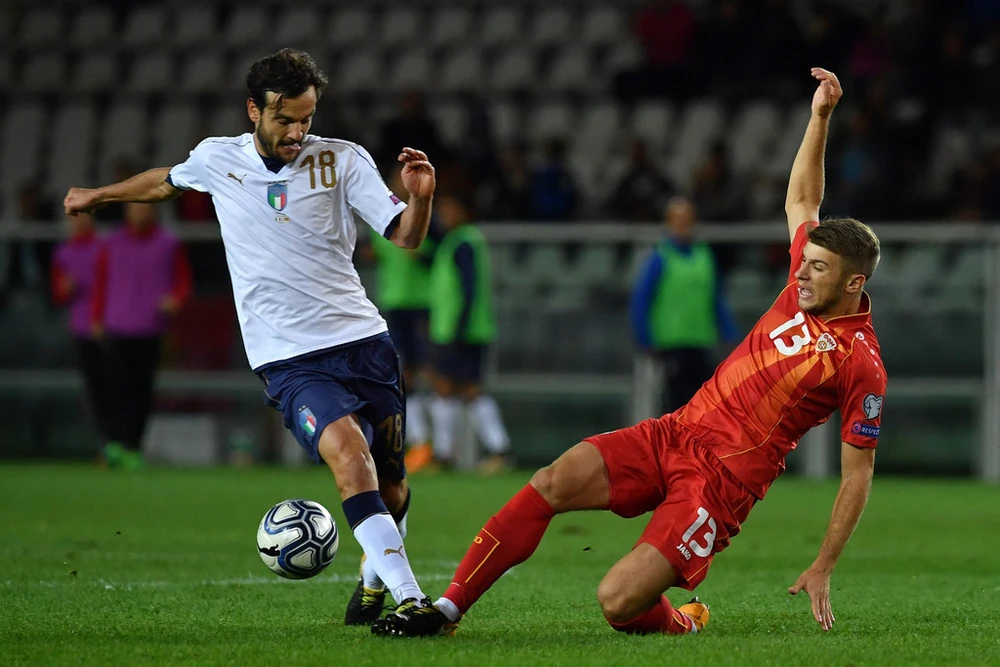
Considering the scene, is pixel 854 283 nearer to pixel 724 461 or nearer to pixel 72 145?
pixel 724 461

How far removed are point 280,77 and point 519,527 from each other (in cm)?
180

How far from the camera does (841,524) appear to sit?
5.36 m

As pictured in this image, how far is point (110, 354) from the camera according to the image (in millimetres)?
14500

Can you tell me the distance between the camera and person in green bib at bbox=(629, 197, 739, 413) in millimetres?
13766

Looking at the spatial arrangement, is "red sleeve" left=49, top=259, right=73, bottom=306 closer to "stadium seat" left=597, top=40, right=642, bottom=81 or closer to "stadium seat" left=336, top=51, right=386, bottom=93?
"stadium seat" left=336, top=51, right=386, bottom=93

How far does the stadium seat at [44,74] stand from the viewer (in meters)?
20.8

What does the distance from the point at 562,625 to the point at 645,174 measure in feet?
35.1

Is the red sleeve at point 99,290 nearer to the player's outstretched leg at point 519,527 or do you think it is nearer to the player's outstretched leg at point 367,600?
the player's outstretched leg at point 367,600

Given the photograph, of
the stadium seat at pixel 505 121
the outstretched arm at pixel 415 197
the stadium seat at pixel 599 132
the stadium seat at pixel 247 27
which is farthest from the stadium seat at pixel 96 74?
the outstretched arm at pixel 415 197

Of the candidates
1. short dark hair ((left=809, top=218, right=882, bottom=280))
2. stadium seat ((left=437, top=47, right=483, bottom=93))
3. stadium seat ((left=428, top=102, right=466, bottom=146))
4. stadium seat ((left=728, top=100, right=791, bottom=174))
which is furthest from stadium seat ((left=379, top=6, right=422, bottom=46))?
short dark hair ((left=809, top=218, right=882, bottom=280))

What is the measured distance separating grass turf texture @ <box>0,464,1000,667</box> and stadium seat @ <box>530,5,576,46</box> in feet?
29.5

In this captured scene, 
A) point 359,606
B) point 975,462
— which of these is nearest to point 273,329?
point 359,606

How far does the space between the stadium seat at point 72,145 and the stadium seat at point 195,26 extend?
5.32ft

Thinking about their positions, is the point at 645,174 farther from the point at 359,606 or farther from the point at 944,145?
the point at 359,606
